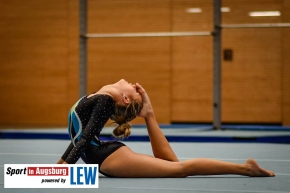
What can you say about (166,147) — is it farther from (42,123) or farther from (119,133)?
(42,123)

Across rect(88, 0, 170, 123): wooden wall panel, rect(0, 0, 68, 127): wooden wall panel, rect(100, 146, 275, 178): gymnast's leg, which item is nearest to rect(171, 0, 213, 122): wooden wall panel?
rect(88, 0, 170, 123): wooden wall panel

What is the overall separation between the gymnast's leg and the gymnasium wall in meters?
5.43

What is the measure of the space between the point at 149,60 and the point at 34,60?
2.15 metres

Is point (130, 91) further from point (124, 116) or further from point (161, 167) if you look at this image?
point (161, 167)

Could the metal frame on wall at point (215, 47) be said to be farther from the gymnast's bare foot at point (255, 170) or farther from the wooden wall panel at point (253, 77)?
the gymnast's bare foot at point (255, 170)

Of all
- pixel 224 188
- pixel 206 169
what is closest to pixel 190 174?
pixel 206 169

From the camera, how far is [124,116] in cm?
298

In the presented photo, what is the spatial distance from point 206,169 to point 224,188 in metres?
0.25

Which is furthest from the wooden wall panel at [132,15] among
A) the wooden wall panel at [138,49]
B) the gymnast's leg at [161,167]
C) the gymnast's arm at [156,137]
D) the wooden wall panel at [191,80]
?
the gymnast's leg at [161,167]

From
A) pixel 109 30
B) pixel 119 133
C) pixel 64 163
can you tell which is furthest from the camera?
pixel 109 30

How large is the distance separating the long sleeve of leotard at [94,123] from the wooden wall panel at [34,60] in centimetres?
634

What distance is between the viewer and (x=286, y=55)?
8234 mm

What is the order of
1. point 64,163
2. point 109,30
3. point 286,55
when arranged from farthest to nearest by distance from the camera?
point 109,30 → point 286,55 → point 64,163

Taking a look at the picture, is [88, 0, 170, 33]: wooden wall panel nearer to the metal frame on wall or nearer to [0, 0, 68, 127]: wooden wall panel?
[0, 0, 68, 127]: wooden wall panel
